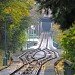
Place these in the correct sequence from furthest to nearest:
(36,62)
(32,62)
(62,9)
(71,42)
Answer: (32,62)
(36,62)
(71,42)
(62,9)

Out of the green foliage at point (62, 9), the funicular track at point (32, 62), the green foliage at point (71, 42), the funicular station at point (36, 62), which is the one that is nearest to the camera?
the green foliage at point (62, 9)

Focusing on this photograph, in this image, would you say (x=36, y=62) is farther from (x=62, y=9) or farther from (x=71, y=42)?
(x=62, y=9)

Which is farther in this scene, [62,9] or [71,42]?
[71,42]

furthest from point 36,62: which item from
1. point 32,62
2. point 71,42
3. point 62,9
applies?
point 62,9

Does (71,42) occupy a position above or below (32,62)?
above

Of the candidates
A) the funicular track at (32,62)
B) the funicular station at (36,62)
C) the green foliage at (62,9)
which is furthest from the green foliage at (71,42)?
the funicular track at (32,62)

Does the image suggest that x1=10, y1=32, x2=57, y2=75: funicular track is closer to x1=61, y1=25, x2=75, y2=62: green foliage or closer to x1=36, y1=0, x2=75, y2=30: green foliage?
x1=61, y1=25, x2=75, y2=62: green foliage

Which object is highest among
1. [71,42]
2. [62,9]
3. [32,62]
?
[62,9]

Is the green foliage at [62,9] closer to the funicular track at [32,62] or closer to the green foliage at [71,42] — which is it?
the green foliage at [71,42]

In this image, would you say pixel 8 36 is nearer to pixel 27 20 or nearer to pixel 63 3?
pixel 27 20

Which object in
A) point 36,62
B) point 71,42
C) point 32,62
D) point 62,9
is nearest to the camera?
point 62,9

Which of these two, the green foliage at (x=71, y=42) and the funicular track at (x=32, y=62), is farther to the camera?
the funicular track at (x=32, y=62)

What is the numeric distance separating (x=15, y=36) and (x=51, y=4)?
5148cm

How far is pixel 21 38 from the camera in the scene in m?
70.1
